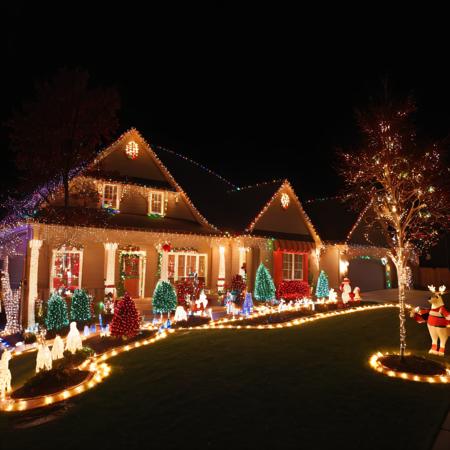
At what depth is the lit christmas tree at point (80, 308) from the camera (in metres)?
13.3

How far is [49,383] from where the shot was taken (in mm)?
7602

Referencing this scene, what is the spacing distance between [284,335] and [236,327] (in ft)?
5.48

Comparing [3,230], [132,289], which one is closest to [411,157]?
[132,289]

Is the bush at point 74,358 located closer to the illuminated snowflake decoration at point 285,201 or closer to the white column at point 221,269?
the white column at point 221,269

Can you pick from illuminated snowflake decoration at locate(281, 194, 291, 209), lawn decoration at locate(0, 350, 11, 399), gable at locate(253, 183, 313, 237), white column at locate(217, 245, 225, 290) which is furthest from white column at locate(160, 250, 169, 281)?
lawn decoration at locate(0, 350, 11, 399)

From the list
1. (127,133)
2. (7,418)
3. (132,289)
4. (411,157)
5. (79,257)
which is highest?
(127,133)

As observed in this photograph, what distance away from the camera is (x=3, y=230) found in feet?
52.7

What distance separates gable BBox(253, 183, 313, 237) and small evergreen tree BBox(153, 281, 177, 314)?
7082 mm

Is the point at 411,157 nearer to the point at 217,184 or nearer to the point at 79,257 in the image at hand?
the point at 79,257

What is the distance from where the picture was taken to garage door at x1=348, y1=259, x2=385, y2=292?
26.0 m

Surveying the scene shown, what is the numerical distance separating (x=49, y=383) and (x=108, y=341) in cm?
345

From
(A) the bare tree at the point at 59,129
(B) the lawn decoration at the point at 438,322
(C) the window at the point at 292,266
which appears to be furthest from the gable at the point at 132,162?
(B) the lawn decoration at the point at 438,322

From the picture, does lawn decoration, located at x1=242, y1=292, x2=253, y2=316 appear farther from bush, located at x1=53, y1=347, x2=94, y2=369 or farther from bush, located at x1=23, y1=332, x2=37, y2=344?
bush, located at x1=23, y1=332, x2=37, y2=344

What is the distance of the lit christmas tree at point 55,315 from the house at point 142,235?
35.9 inches
